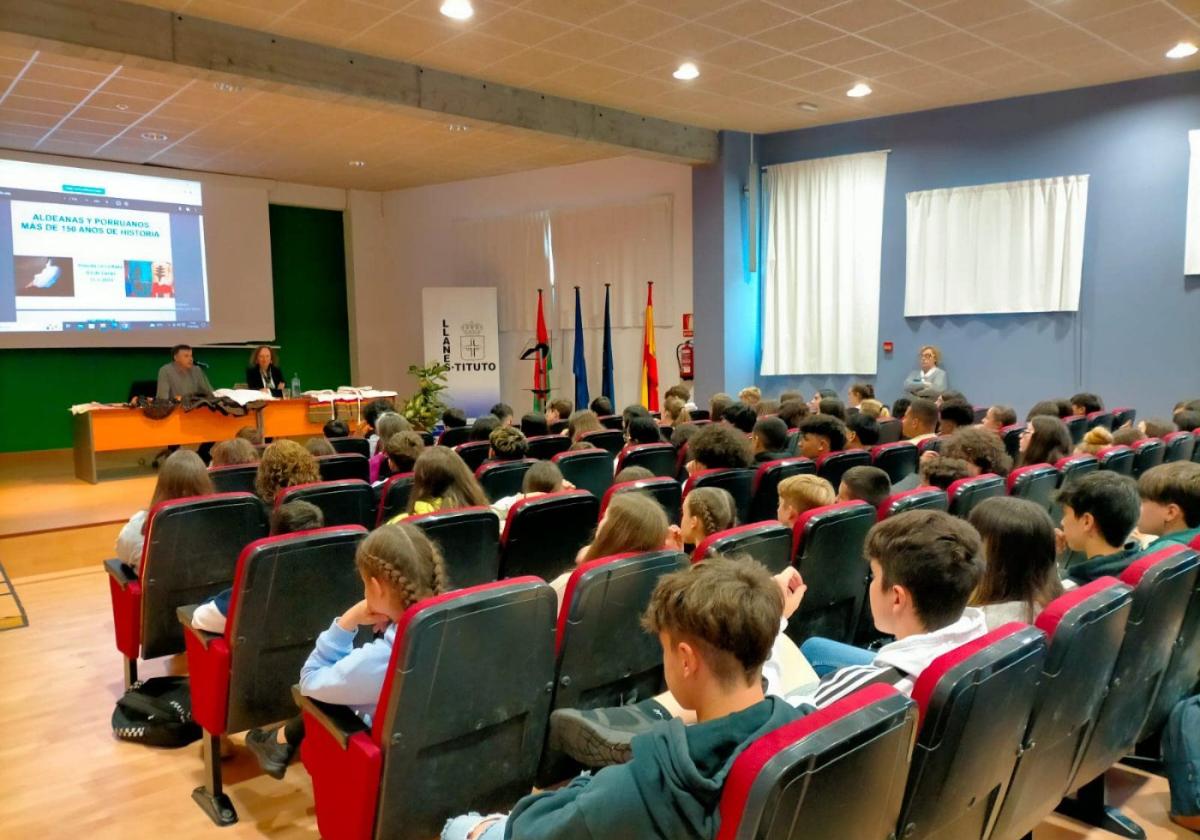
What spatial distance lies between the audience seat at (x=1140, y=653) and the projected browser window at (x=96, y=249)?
1099 centimetres

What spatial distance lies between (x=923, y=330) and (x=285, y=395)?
7218 millimetres

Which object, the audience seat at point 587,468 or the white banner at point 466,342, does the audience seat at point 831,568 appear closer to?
the audience seat at point 587,468

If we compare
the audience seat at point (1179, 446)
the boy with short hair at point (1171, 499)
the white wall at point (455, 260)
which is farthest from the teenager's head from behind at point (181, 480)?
the white wall at point (455, 260)

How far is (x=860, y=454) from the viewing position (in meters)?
4.22

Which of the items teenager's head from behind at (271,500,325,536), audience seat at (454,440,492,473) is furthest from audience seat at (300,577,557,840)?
audience seat at (454,440,492,473)

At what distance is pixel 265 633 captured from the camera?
8.23 feet

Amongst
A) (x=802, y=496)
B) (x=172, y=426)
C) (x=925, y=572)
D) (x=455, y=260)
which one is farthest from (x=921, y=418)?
(x=455, y=260)

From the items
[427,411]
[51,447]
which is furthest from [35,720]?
[51,447]

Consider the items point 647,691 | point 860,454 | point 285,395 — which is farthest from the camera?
point 285,395

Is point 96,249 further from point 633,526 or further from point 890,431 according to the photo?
point 633,526

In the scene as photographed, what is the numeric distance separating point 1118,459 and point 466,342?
30.1 feet

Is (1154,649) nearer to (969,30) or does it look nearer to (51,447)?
(969,30)

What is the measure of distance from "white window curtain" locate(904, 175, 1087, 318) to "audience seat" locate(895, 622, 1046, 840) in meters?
7.59

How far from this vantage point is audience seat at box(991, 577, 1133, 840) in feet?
5.78
